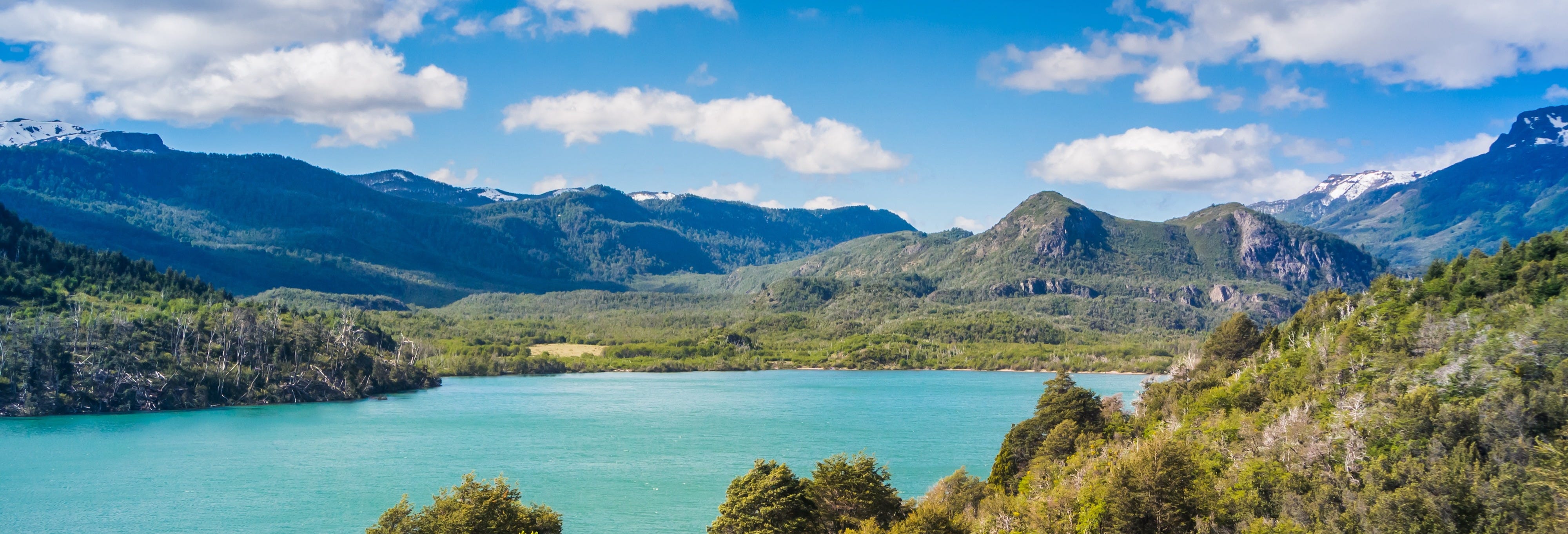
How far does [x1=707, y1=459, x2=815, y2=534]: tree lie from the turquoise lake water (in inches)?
659

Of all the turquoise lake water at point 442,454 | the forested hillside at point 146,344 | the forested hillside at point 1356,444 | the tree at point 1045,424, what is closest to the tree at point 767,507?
the forested hillside at point 1356,444

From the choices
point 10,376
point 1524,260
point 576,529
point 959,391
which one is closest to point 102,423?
point 10,376

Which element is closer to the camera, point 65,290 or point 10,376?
point 10,376

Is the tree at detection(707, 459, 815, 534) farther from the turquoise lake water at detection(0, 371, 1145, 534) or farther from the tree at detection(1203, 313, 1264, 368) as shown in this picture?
the tree at detection(1203, 313, 1264, 368)

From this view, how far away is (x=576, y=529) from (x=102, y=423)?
74798 mm

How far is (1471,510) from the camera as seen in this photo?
113ft

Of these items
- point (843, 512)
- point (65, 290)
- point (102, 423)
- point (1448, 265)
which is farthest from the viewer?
point (65, 290)

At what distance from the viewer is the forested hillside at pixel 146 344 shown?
113m

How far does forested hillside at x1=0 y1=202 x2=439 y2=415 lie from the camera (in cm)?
11281

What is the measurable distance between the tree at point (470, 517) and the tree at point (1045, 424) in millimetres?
28574

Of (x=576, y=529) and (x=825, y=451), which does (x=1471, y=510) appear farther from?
(x=825, y=451)

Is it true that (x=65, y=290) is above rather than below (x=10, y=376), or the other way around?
above

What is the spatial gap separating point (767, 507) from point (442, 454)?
56.9m

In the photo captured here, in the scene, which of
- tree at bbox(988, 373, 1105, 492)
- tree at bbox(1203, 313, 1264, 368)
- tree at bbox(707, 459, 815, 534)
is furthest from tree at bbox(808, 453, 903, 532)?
tree at bbox(1203, 313, 1264, 368)
